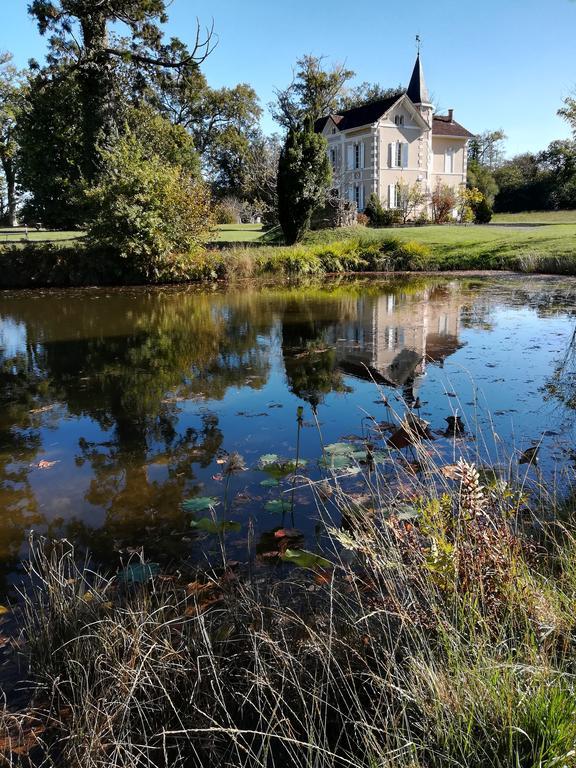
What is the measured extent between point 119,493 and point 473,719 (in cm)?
363

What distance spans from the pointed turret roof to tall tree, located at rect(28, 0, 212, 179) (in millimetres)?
22944

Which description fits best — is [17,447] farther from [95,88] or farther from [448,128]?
[448,128]

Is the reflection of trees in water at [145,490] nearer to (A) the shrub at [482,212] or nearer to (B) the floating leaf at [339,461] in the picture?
(B) the floating leaf at [339,461]

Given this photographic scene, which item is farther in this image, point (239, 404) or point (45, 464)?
point (239, 404)

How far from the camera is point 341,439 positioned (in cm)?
565

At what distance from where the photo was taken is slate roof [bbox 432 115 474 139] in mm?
43281

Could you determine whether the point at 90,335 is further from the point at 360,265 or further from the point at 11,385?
the point at 360,265

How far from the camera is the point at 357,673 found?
2162 mm

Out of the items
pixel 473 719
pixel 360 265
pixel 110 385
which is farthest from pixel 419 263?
pixel 473 719

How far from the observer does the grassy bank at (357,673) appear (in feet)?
6.02

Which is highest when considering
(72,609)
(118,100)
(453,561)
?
(118,100)

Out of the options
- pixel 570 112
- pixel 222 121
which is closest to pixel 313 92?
pixel 222 121

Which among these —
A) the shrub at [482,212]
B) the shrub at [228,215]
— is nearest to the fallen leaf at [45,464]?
the shrub at [482,212]

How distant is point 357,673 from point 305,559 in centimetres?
127
